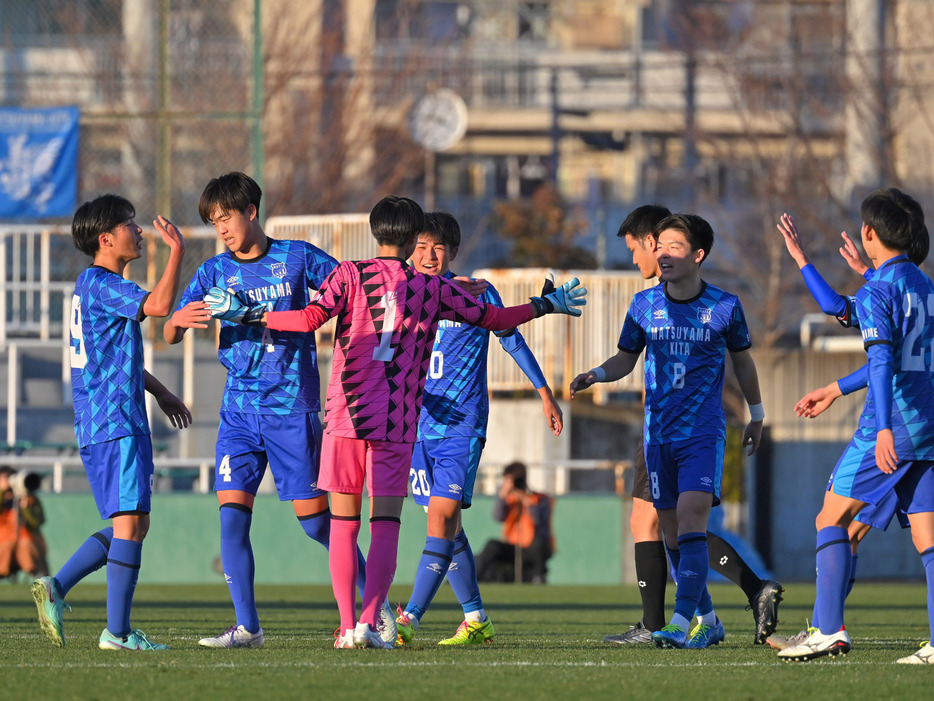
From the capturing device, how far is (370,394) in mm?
7098

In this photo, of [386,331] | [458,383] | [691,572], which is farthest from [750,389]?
[386,331]

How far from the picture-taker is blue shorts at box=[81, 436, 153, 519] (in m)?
7.21

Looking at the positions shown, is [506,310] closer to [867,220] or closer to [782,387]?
[867,220]

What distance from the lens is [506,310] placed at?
749cm

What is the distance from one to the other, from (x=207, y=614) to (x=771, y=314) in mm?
20646

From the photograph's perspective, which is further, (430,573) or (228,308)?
(430,573)

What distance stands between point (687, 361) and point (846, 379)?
887 mm

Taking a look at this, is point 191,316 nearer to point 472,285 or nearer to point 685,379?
point 472,285

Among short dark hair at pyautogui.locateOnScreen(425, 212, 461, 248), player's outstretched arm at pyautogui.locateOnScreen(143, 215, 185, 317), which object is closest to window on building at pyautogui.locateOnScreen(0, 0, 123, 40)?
short dark hair at pyautogui.locateOnScreen(425, 212, 461, 248)

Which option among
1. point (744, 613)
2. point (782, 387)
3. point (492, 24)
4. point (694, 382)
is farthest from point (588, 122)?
point (694, 382)

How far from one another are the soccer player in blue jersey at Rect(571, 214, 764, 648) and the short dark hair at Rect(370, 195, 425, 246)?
1.13 metres

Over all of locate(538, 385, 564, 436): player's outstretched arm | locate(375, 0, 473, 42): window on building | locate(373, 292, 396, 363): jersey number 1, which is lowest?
locate(538, 385, 564, 436): player's outstretched arm

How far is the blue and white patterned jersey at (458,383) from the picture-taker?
8.23 metres

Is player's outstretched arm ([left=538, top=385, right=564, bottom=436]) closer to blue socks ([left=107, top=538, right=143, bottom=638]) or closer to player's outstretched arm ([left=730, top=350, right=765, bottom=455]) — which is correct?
player's outstretched arm ([left=730, top=350, right=765, bottom=455])
